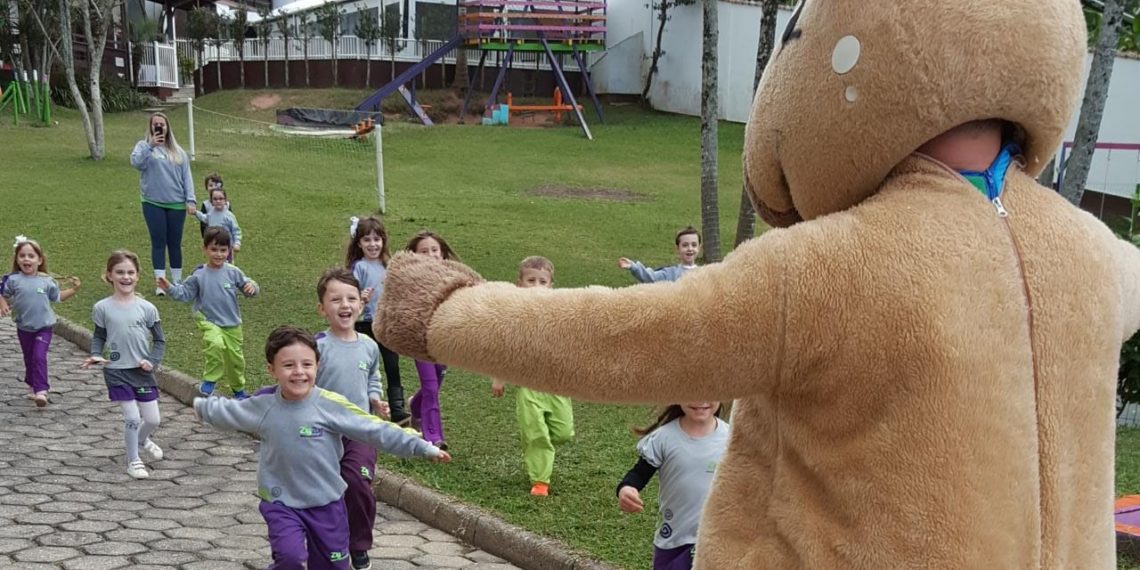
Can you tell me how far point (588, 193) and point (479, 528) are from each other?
15.9 m

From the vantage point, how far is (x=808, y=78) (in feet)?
8.29

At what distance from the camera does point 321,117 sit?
102 ft

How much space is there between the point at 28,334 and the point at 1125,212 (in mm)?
17094

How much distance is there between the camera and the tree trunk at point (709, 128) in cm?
973

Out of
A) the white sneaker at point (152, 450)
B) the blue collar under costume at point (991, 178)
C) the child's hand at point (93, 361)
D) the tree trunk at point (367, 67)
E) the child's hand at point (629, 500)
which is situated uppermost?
the blue collar under costume at point (991, 178)

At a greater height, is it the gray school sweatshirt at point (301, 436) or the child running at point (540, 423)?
the gray school sweatshirt at point (301, 436)

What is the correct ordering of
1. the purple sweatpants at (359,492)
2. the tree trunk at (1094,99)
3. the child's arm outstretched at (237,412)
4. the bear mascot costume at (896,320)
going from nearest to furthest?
the bear mascot costume at (896,320) < the child's arm outstretched at (237,412) < the purple sweatpants at (359,492) < the tree trunk at (1094,99)

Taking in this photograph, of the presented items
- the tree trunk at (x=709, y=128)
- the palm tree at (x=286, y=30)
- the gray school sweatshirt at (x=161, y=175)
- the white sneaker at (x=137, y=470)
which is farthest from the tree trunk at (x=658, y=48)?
the white sneaker at (x=137, y=470)

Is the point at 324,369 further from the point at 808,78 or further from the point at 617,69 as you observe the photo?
the point at 617,69

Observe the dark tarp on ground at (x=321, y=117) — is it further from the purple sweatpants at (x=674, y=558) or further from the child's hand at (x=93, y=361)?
the purple sweatpants at (x=674, y=558)

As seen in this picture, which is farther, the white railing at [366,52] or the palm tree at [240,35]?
the palm tree at [240,35]

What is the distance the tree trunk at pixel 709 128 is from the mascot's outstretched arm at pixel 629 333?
24.2ft

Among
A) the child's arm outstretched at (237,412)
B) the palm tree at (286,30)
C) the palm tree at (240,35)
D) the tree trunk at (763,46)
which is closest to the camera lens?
the child's arm outstretched at (237,412)

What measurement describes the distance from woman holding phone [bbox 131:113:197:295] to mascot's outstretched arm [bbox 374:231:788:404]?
11.1m
